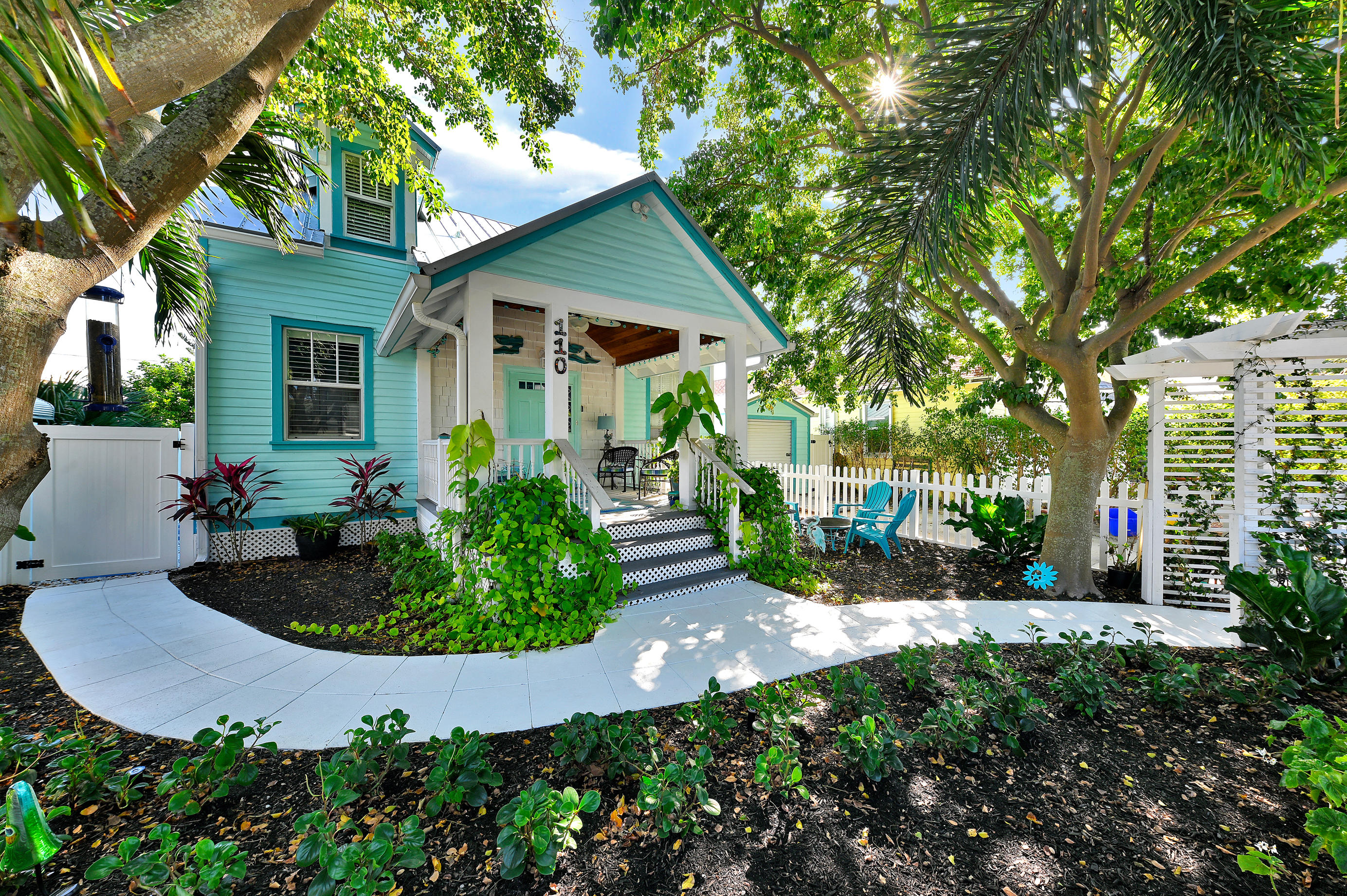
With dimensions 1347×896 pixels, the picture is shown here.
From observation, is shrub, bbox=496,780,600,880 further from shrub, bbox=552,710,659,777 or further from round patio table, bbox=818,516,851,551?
round patio table, bbox=818,516,851,551

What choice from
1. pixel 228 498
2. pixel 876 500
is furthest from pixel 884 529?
pixel 228 498

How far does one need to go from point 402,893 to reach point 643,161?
703 cm

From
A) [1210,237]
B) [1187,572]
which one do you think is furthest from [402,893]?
[1210,237]

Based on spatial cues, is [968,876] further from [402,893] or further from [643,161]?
[643,161]

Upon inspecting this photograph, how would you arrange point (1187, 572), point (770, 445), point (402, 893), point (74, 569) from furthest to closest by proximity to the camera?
point (770, 445)
point (74, 569)
point (1187, 572)
point (402, 893)

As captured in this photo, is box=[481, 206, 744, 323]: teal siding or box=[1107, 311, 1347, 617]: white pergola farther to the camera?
box=[481, 206, 744, 323]: teal siding

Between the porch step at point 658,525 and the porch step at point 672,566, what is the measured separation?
30 cm

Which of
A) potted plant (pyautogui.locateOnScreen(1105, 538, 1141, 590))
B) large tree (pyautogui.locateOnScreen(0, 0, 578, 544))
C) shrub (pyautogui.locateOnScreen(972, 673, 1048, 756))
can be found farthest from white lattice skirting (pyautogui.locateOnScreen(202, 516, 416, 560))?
potted plant (pyautogui.locateOnScreen(1105, 538, 1141, 590))

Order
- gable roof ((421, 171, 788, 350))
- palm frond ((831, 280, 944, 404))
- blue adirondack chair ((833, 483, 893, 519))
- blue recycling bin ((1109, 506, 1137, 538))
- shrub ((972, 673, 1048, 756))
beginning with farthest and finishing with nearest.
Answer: blue recycling bin ((1109, 506, 1137, 538))
blue adirondack chair ((833, 483, 893, 519))
gable roof ((421, 171, 788, 350))
palm frond ((831, 280, 944, 404))
shrub ((972, 673, 1048, 756))

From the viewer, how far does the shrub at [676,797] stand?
175 cm

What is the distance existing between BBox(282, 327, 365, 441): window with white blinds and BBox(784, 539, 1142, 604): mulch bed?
7045 millimetres

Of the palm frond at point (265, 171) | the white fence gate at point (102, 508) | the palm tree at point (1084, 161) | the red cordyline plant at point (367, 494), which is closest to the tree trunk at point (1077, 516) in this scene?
the palm tree at point (1084, 161)

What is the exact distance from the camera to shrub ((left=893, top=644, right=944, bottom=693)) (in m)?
2.82

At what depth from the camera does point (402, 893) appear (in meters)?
1.53
